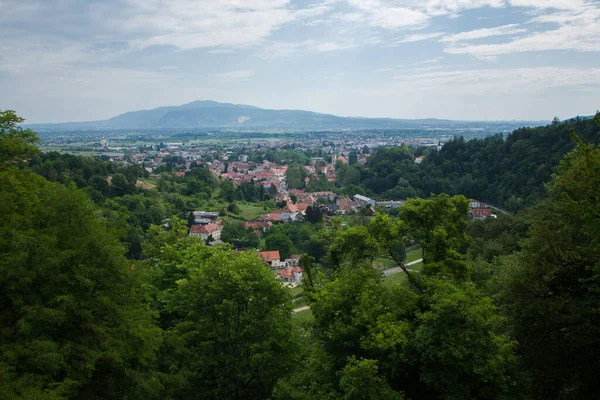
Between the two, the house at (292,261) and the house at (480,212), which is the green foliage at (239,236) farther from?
the house at (480,212)

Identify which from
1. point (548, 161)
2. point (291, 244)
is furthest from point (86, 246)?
point (548, 161)

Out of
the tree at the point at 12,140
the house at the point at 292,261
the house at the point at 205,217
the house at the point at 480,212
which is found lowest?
the house at the point at 292,261

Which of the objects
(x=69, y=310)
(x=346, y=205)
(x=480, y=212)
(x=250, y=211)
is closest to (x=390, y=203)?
(x=346, y=205)

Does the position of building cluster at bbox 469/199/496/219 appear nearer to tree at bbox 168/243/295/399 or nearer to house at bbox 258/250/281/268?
house at bbox 258/250/281/268

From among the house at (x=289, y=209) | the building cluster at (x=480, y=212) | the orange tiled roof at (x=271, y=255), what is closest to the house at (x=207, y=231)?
the orange tiled roof at (x=271, y=255)

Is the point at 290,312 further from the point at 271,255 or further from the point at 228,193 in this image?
the point at 228,193

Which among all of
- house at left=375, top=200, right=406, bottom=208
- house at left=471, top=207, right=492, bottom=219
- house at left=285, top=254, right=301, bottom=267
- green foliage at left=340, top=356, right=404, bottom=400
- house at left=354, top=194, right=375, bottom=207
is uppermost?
green foliage at left=340, top=356, right=404, bottom=400

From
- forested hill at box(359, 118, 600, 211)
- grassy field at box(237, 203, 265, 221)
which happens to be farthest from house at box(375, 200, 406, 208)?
grassy field at box(237, 203, 265, 221)
